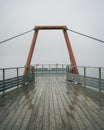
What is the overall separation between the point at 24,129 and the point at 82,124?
142 centimetres

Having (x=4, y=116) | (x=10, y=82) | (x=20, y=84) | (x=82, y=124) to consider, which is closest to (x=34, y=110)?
(x=4, y=116)

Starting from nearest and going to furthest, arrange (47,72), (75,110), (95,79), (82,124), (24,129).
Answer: (24,129), (82,124), (75,110), (95,79), (47,72)

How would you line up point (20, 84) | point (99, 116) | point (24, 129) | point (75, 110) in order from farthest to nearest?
point (20, 84), point (75, 110), point (99, 116), point (24, 129)

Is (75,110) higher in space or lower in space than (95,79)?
lower

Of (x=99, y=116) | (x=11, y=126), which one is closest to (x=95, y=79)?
(x=99, y=116)

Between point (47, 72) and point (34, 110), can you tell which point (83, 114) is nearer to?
point (34, 110)

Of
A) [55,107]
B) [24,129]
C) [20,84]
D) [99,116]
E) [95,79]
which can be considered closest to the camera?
[24,129]

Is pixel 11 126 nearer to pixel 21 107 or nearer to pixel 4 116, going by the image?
pixel 4 116

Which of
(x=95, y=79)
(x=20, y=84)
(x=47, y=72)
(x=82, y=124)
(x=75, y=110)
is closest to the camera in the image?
(x=82, y=124)

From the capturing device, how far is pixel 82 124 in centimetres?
453

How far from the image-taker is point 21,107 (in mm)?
6453

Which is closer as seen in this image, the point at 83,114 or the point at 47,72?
the point at 83,114

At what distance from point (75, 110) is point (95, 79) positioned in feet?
15.3

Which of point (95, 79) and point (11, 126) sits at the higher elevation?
point (95, 79)
